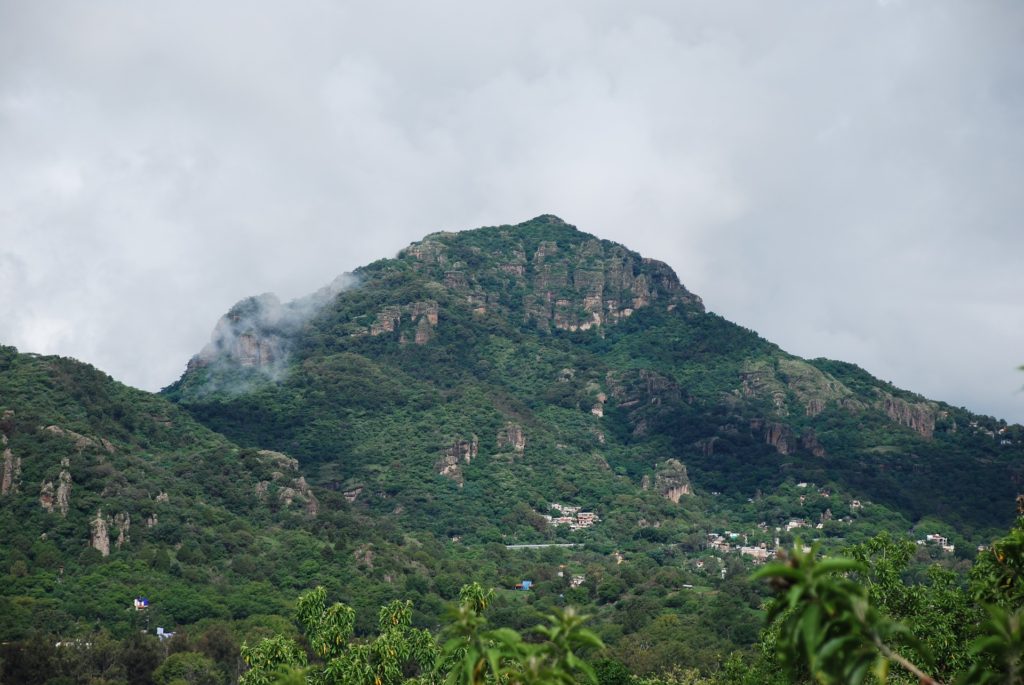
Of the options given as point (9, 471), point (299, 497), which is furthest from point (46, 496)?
point (299, 497)

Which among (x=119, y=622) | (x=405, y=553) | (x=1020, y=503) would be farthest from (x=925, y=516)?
(x=1020, y=503)

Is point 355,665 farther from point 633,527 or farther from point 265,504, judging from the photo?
point 633,527

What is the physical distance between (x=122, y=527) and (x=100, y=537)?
12.7ft

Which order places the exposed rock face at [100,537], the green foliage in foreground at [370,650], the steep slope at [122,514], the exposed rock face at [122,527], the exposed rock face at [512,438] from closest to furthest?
the green foliage in foreground at [370,650] < the steep slope at [122,514] < the exposed rock face at [100,537] < the exposed rock face at [122,527] < the exposed rock face at [512,438]

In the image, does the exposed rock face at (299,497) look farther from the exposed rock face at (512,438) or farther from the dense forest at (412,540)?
the exposed rock face at (512,438)

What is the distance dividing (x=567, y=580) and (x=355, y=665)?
92.4m

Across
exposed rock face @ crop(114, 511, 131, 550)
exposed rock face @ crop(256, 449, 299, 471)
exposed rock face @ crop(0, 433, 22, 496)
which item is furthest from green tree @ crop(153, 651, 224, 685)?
exposed rock face @ crop(256, 449, 299, 471)

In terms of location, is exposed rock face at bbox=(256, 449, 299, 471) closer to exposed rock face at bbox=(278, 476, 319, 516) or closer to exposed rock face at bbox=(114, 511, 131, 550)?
exposed rock face at bbox=(278, 476, 319, 516)

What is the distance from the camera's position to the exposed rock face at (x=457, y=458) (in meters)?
176

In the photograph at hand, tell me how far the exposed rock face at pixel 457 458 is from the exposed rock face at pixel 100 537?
7323cm

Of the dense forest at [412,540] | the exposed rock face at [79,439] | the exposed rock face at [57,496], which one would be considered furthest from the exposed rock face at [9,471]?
the exposed rock face at [79,439]

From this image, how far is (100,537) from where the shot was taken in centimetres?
10794

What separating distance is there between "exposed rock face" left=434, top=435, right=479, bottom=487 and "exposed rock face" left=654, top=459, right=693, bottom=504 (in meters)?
33.6

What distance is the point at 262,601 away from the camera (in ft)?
335
